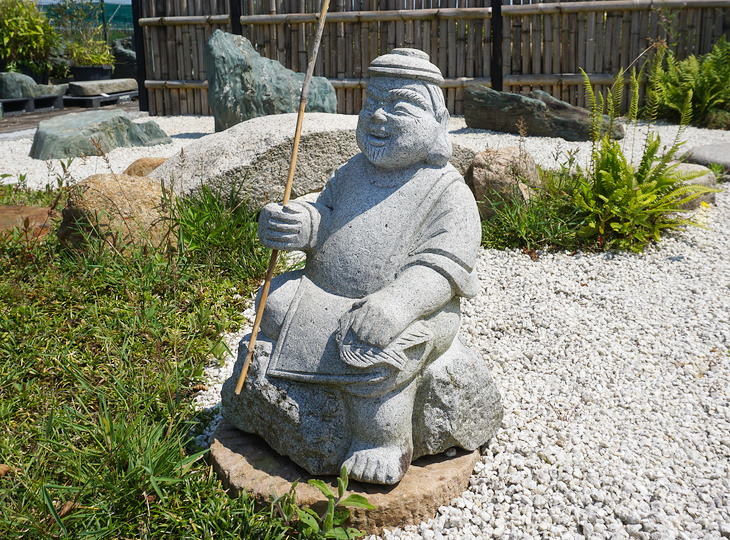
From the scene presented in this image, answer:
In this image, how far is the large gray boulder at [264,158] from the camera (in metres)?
4.95

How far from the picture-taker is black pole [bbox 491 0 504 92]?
31.6 feet

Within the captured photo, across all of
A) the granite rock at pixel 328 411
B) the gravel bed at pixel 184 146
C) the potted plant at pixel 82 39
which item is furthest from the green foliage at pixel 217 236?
the potted plant at pixel 82 39

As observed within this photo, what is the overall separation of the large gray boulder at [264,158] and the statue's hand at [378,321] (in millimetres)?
2741

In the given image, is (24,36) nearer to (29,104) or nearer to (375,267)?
(29,104)

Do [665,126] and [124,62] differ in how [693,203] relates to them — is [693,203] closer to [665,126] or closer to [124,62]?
[665,126]

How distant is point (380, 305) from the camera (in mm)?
2359

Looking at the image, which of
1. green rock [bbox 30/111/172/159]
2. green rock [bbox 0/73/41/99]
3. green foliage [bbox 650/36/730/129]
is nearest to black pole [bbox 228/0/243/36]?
green rock [bbox 30/111/172/159]

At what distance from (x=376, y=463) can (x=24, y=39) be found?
15221 millimetres

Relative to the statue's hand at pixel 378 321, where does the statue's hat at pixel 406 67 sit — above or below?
above

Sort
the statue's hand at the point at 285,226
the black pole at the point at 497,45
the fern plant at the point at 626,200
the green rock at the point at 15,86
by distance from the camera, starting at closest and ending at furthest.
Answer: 1. the statue's hand at the point at 285,226
2. the fern plant at the point at 626,200
3. the black pole at the point at 497,45
4. the green rock at the point at 15,86

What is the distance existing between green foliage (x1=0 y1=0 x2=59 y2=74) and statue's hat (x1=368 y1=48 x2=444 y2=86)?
47.5 ft

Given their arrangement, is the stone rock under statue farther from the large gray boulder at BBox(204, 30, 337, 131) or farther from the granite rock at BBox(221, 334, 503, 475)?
the large gray boulder at BBox(204, 30, 337, 131)

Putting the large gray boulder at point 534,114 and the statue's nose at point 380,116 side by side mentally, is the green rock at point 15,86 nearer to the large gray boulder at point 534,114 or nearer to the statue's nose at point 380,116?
the large gray boulder at point 534,114

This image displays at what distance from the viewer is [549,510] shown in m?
2.67
